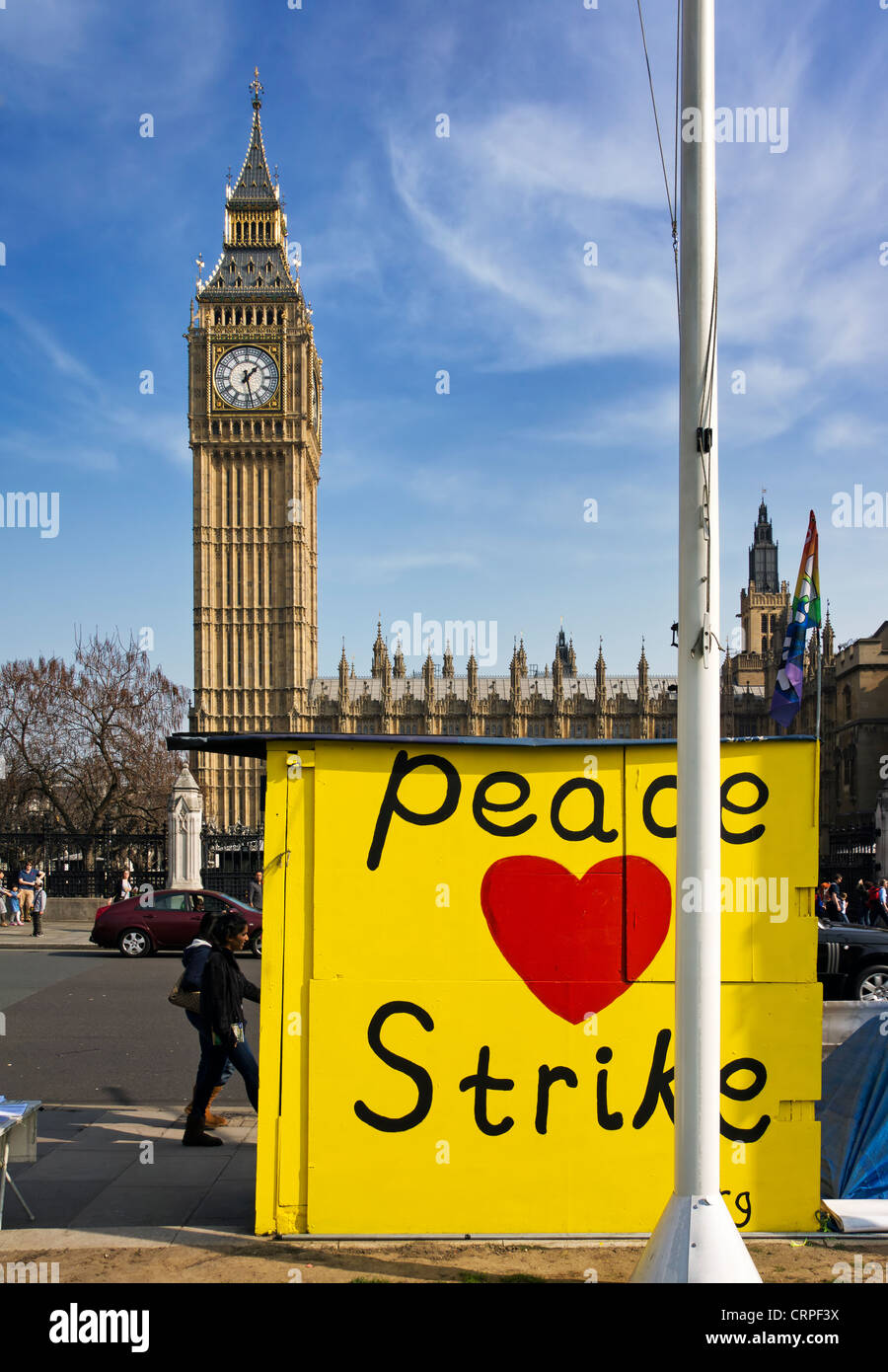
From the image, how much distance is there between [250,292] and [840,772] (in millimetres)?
55603

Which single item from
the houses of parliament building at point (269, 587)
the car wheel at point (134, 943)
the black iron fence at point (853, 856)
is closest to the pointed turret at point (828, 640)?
the houses of parliament building at point (269, 587)

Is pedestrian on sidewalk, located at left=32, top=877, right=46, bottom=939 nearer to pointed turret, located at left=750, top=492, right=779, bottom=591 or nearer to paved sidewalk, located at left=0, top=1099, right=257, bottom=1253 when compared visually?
paved sidewalk, located at left=0, top=1099, right=257, bottom=1253

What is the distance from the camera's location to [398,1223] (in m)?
5.58

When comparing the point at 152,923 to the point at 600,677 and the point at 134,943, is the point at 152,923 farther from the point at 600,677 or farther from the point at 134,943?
the point at 600,677

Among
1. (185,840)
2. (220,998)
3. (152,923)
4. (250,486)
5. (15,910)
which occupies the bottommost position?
(15,910)

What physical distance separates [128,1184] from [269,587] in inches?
3009

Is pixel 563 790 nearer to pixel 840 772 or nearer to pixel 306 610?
pixel 840 772

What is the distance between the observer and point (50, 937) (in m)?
23.2

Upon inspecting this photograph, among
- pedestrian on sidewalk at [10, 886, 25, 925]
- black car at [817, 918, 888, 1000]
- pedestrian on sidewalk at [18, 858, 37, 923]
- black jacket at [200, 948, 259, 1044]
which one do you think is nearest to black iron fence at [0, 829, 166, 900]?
pedestrian on sidewalk at [18, 858, 37, 923]

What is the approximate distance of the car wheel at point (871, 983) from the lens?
13289 mm

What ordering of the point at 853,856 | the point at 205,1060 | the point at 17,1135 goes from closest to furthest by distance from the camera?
the point at 17,1135 → the point at 205,1060 → the point at 853,856

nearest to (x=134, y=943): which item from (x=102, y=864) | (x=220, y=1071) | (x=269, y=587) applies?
(x=102, y=864)

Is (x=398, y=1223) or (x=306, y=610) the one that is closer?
(x=398, y=1223)
